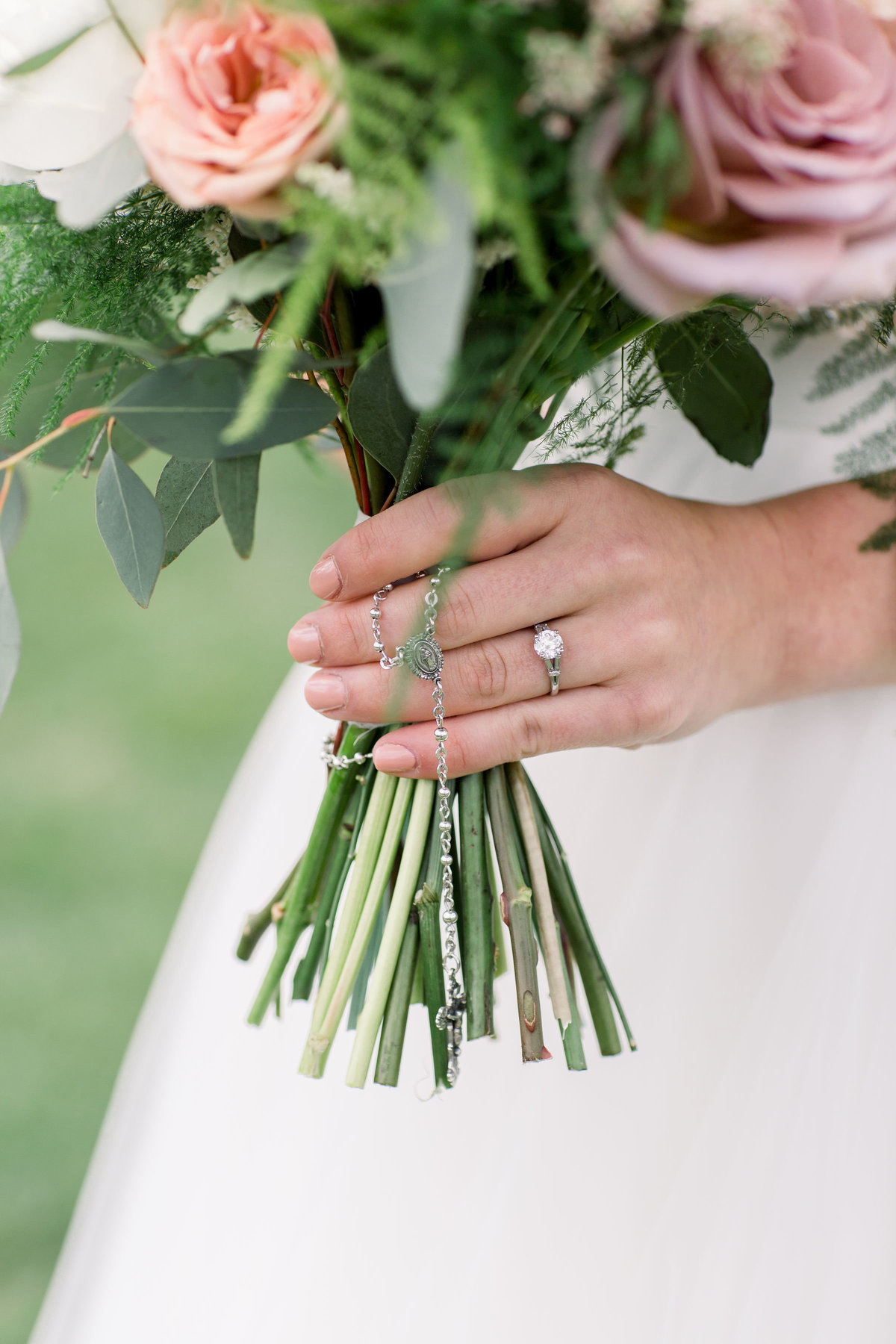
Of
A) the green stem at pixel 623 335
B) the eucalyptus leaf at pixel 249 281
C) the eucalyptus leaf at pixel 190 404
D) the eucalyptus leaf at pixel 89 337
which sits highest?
the green stem at pixel 623 335

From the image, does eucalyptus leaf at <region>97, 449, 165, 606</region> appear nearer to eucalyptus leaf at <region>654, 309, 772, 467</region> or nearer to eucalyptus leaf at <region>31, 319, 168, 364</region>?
eucalyptus leaf at <region>31, 319, 168, 364</region>

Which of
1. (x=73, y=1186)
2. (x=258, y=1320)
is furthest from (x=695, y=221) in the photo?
(x=73, y=1186)

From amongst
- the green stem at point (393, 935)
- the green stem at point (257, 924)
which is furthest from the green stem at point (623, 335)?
the green stem at point (257, 924)

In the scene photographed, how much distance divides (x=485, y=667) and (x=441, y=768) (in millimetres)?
74

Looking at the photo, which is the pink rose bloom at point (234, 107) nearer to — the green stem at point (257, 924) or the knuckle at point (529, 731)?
the knuckle at point (529, 731)

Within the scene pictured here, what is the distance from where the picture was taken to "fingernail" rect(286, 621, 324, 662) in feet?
2.20

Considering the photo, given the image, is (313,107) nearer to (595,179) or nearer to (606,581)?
(595,179)

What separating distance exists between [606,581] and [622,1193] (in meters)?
0.52

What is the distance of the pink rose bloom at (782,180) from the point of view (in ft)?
1.20

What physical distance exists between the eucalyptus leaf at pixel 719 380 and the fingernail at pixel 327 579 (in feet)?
0.81

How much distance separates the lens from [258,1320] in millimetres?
838

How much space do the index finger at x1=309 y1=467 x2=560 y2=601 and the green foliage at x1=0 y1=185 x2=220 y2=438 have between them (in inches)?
7.2

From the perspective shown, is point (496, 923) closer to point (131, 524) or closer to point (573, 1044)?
point (573, 1044)

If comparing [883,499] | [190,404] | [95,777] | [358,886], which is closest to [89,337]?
[190,404]
